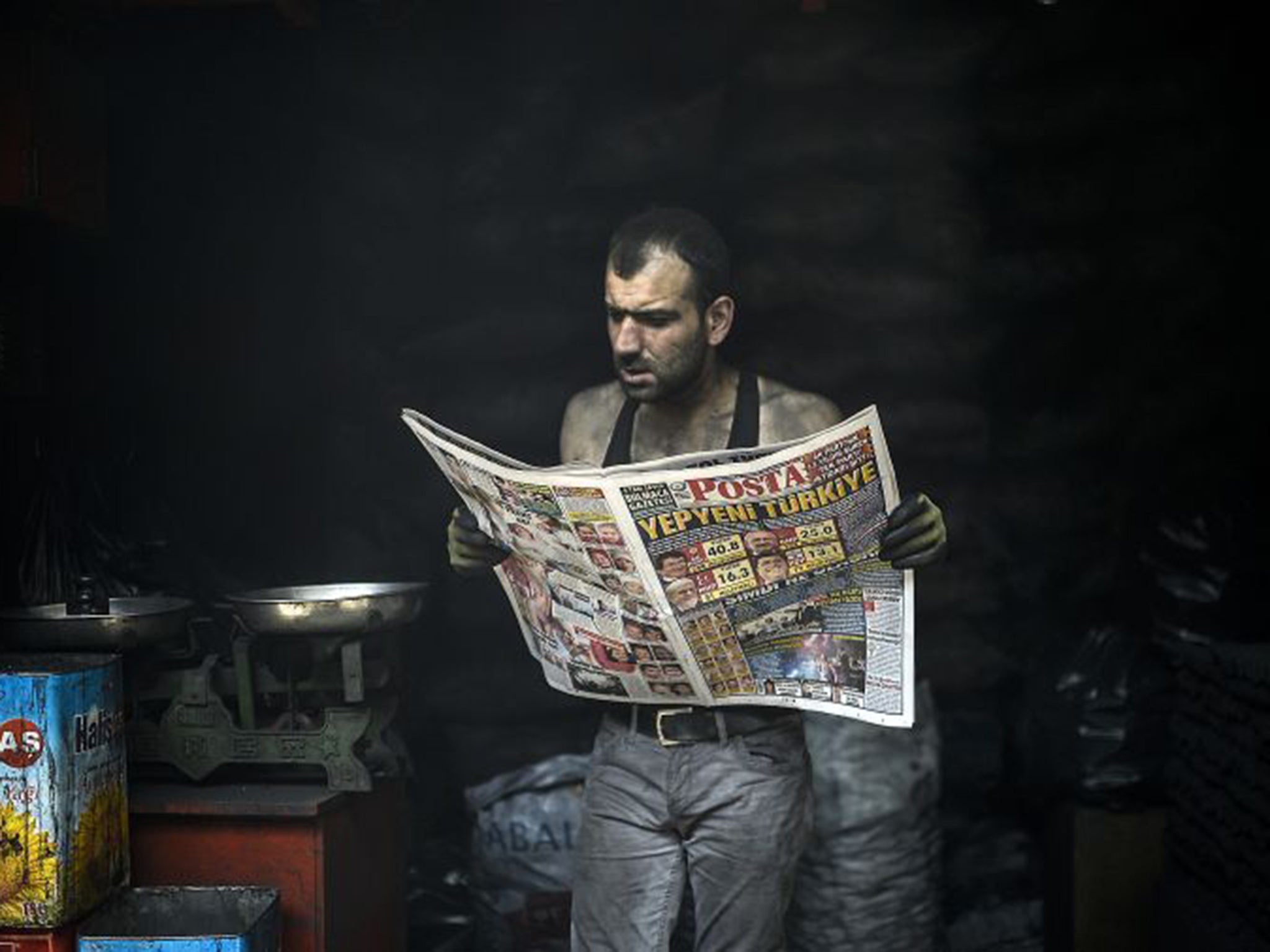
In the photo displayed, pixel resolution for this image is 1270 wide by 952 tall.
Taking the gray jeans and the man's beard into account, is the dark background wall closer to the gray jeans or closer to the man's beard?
the man's beard

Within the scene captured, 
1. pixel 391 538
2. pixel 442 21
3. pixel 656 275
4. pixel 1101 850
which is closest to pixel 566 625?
pixel 656 275

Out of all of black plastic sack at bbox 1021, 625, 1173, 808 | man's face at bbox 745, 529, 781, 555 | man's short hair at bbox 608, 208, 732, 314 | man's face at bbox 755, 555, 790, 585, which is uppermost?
man's short hair at bbox 608, 208, 732, 314

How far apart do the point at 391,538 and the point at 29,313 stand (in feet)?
3.20

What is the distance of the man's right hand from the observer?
283 cm


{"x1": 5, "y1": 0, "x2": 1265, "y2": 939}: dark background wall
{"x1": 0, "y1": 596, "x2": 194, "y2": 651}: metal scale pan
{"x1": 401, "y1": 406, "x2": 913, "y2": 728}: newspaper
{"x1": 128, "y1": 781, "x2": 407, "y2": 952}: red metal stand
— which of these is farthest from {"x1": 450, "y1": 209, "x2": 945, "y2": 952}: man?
{"x1": 5, "y1": 0, "x2": 1265, "y2": 939}: dark background wall

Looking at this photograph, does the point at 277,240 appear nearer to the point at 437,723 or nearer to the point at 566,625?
the point at 437,723

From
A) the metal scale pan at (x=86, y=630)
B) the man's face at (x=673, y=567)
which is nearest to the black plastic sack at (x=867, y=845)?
the man's face at (x=673, y=567)

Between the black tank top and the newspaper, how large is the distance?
181mm

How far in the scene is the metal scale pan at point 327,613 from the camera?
123 inches

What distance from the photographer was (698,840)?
286 centimetres

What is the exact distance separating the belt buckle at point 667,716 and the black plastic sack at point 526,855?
885 millimetres

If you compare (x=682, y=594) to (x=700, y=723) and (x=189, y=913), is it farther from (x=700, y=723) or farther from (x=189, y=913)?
(x=189, y=913)

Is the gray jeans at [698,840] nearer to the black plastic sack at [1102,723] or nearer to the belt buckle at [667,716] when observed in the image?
the belt buckle at [667,716]

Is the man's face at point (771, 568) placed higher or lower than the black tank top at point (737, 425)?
lower
